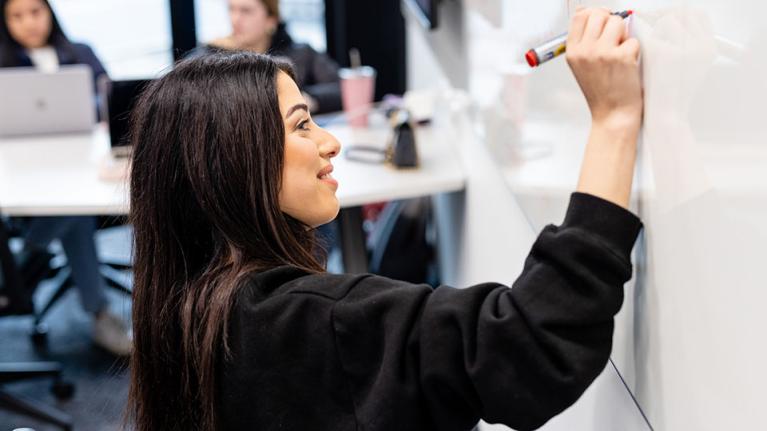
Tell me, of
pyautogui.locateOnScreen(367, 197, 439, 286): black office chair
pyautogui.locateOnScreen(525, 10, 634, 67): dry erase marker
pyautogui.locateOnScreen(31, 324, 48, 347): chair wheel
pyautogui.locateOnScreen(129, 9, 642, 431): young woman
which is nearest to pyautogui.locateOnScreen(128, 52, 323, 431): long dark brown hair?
pyautogui.locateOnScreen(129, 9, 642, 431): young woman

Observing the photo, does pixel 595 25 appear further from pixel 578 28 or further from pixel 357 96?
pixel 357 96

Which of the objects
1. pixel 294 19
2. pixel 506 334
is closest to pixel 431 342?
pixel 506 334

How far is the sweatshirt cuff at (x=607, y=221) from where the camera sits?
823 millimetres

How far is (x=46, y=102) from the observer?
283cm

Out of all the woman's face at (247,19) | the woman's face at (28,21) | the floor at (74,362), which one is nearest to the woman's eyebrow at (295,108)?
the floor at (74,362)

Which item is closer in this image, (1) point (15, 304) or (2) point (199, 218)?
(2) point (199, 218)

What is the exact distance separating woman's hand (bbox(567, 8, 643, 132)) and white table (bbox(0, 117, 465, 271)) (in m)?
1.29

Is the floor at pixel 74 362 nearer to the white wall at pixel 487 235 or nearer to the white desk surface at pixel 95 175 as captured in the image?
the white desk surface at pixel 95 175

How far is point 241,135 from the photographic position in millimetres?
986

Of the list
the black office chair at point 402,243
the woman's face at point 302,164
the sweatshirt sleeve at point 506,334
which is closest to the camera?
the sweatshirt sleeve at point 506,334

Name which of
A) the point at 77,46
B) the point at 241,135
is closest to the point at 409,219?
the point at 77,46

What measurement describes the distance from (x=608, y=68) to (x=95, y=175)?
1875mm

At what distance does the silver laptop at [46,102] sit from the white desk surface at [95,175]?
4 cm

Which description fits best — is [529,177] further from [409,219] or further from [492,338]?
[409,219]
